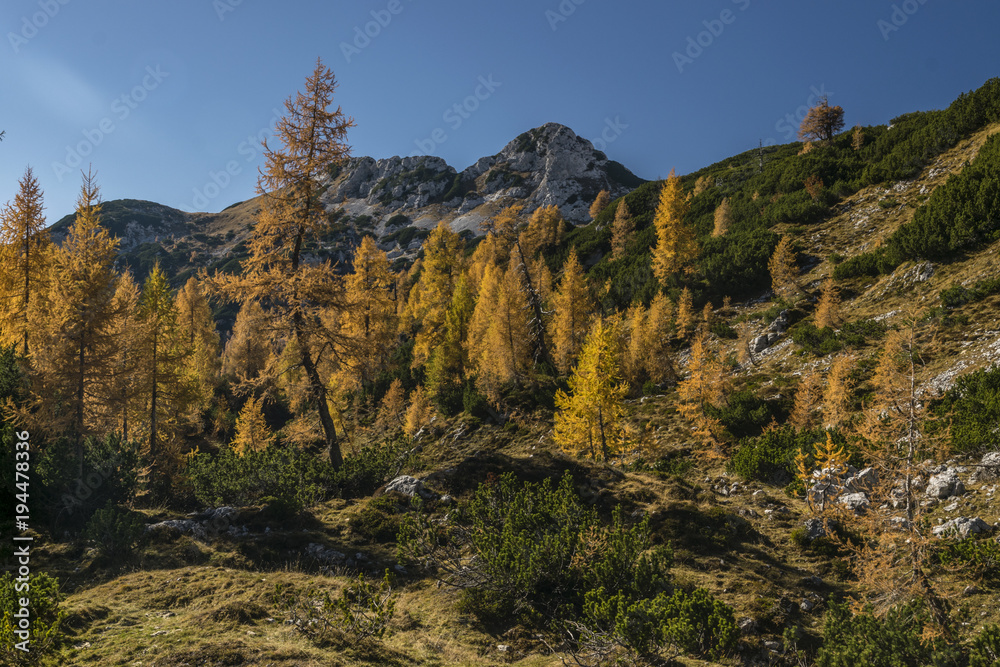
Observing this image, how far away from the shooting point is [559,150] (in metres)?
113

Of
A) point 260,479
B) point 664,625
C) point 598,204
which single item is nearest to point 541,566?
point 664,625

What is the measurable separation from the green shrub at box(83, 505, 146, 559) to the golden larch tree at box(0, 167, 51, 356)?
11854 mm

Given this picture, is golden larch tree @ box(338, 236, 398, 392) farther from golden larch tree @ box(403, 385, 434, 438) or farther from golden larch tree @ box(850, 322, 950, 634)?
golden larch tree @ box(850, 322, 950, 634)

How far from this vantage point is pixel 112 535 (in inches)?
327

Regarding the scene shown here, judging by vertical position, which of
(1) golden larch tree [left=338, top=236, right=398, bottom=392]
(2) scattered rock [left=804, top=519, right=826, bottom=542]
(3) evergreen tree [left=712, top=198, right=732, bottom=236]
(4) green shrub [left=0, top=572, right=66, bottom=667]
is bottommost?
(2) scattered rock [left=804, top=519, right=826, bottom=542]

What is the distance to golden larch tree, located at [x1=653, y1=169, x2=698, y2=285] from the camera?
33125 millimetres

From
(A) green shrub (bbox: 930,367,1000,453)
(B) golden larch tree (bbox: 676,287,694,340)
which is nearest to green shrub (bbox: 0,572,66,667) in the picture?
(A) green shrub (bbox: 930,367,1000,453)

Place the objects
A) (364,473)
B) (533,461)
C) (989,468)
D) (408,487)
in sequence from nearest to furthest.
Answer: (989,468), (408,487), (533,461), (364,473)

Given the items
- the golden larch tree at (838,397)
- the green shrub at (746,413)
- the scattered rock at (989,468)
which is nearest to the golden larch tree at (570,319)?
the green shrub at (746,413)

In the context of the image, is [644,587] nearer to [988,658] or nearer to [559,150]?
[988,658]

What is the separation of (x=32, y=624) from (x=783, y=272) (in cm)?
3227

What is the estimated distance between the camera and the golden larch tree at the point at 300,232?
1320 cm

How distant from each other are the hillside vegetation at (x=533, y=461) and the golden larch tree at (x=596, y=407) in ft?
0.44

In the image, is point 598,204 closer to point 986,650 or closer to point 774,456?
point 774,456
